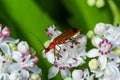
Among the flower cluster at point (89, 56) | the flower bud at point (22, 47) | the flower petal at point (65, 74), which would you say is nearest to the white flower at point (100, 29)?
the flower cluster at point (89, 56)

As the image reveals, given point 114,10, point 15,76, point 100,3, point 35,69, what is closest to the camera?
point 15,76

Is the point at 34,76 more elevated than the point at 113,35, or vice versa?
the point at 113,35

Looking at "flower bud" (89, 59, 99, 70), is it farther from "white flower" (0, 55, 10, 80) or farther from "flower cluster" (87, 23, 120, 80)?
"white flower" (0, 55, 10, 80)

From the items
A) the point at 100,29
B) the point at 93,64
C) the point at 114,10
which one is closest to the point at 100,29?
the point at 100,29

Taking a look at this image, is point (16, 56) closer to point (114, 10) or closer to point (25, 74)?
point (25, 74)

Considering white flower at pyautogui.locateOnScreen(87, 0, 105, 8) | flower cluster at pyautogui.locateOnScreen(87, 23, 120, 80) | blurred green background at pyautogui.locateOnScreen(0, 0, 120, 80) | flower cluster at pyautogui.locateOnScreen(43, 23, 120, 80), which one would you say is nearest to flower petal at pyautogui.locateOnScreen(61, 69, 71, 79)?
flower cluster at pyautogui.locateOnScreen(43, 23, 120, 80)

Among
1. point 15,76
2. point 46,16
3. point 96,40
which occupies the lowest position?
point 15,76

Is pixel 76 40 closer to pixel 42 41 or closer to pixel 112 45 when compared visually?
pixel 112 45
